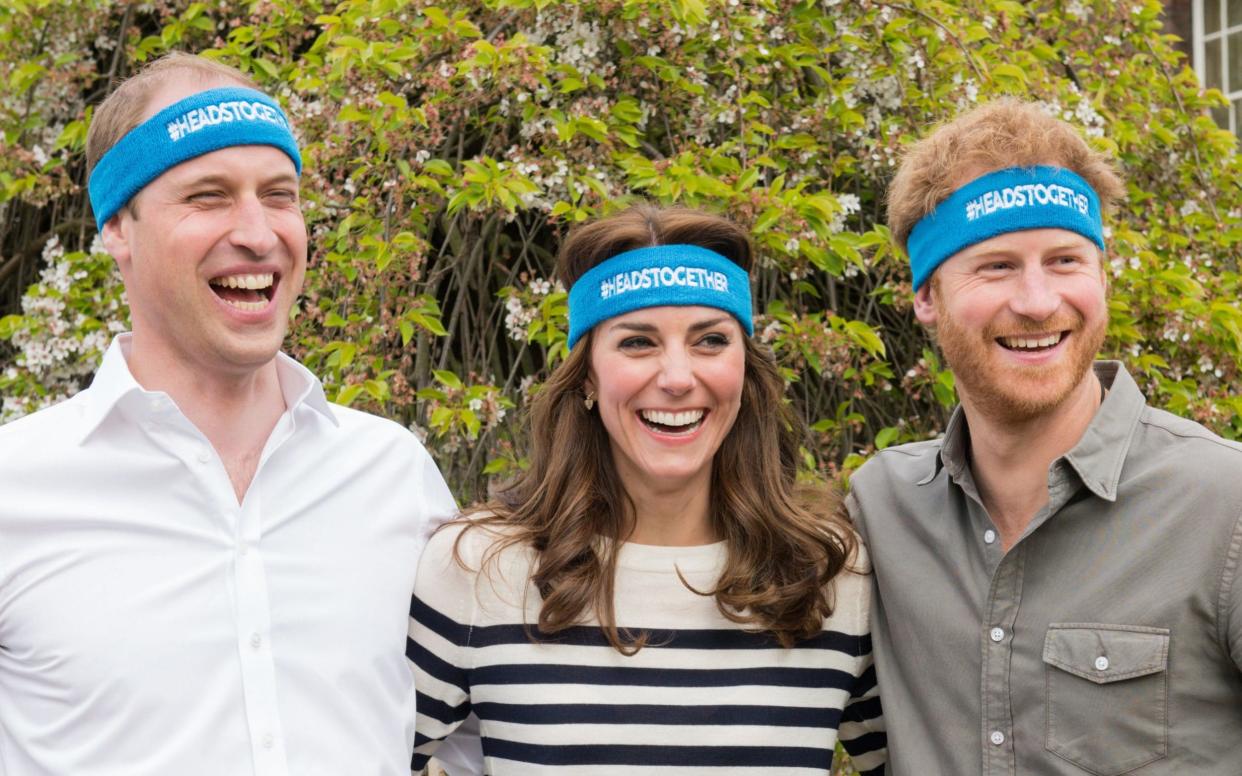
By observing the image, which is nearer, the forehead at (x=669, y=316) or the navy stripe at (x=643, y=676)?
the navy stripe at (x=643, y=676)

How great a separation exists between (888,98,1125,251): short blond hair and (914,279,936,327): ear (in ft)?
0.46

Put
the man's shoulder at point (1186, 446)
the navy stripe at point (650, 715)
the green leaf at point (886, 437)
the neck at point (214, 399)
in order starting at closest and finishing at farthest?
the man's shoulder at point (1186, 446), the neck at point (214, 399), the navy stripe at point (650, 715), the green leaf at point (886, 437)

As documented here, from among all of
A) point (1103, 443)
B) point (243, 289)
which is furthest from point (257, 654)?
point (1103, 443)

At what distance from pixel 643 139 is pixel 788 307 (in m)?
0.61

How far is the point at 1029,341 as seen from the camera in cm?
248

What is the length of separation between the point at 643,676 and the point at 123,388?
3.55ft

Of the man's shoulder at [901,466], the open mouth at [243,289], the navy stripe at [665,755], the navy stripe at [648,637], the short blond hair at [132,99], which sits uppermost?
the short blond hair at [132,99]

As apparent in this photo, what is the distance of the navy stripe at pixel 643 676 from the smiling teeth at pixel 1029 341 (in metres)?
0.74

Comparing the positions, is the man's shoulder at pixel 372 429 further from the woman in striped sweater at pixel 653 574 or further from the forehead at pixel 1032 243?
the forehead at pixel 1032 243

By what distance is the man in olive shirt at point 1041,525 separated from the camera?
88.2 inches

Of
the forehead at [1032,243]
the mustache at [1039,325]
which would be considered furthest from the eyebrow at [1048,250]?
the mustache at [1039,325]

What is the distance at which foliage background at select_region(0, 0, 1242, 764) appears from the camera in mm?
3369

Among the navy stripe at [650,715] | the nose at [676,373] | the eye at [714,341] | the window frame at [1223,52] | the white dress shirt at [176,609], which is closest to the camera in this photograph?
the white dress shirt at [176,609]

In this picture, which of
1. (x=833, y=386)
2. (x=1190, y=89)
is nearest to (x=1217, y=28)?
(x=1190, y=89)
